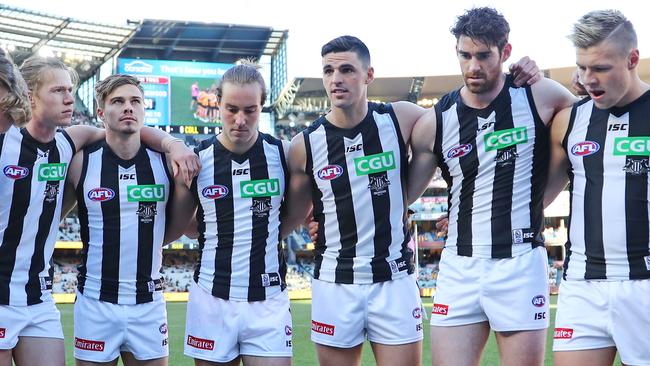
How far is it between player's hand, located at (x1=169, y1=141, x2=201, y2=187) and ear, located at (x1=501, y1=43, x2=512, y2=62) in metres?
2.01

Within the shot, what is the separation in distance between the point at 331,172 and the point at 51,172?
1.79 meters

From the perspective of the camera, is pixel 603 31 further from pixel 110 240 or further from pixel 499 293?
pixel 110 240

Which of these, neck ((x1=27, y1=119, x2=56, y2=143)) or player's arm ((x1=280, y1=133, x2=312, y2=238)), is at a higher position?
neck ((x1=27, y1=119, x2=56, y2=143))

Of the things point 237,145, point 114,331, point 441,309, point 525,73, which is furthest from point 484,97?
point 114,331

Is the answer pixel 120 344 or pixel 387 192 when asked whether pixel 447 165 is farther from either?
pixel 120 344

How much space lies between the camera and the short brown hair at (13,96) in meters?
3.83

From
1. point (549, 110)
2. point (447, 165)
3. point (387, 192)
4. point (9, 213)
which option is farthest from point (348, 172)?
point (9, 213)

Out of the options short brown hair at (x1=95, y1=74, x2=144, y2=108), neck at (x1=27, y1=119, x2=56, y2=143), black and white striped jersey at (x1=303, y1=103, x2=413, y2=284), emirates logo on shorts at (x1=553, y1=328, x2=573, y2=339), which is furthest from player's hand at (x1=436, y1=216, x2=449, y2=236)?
neck at (x1=27, y1=119, x2=56, y2=143)

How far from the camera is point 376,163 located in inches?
191

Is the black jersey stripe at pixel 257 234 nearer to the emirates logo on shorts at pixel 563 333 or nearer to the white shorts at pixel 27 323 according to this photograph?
the white shorts at pixel 27 323

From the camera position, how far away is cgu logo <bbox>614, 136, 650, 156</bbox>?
3.93 metres

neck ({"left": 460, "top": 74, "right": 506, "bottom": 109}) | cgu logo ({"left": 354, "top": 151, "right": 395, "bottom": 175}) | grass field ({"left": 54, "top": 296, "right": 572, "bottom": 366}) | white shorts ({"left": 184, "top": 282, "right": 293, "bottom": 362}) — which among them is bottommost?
grass field ({"left": 54, "top": 296, "right": 572, "bottom": 366})

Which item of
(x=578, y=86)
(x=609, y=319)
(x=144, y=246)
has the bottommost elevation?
(x=609, y=319)

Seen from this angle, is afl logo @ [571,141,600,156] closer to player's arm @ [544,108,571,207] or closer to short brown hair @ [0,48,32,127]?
player's arm @ [544,108,571,207]
